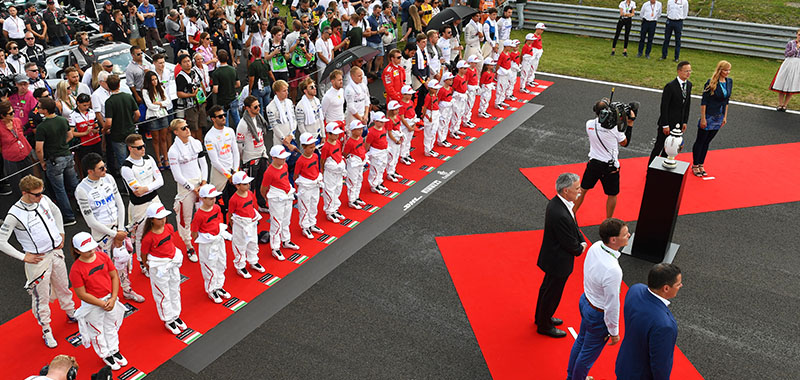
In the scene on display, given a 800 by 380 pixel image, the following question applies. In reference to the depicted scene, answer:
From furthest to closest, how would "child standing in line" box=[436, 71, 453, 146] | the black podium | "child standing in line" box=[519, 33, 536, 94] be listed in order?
"child standing in line" box=[519, 33, 536, 94] < "child standing in line" box=[436, 71, 453, 146] < the black podium

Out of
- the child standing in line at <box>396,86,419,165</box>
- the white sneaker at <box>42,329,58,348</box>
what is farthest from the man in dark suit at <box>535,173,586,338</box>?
the white sneaker at <box>42,329,58,348</box>

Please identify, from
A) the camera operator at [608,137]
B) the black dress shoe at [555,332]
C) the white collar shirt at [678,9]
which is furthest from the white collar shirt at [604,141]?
the white collar shirt at [678,9]

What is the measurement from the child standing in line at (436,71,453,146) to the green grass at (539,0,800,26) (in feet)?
46.4

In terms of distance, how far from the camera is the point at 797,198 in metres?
10.6

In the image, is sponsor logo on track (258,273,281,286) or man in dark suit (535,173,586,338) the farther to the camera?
sponsor logo on track (258,273,281,286)

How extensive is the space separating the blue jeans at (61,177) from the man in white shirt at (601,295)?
7.95 meters

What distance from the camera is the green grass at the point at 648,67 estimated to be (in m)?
16.4

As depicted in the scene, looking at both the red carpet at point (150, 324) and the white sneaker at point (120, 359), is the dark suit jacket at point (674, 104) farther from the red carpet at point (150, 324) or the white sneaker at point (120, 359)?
the white sneaker at point (120, 359)

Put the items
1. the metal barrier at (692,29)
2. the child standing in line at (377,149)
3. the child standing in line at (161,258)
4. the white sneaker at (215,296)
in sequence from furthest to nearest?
the metal barrier at (692,29), the child standing in line at (377,149), the white sneaker at (215,296), the child standing in line at (161,258)

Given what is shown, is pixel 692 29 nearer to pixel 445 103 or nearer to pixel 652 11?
pixel 652 11

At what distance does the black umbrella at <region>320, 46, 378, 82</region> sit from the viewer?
11992mm

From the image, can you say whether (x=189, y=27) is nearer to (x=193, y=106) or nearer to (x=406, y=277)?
(x=193, y=106)

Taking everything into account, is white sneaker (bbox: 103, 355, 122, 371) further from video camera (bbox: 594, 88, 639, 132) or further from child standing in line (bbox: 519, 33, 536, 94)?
child standing in line (bbox: 519, 33, 536, 94)

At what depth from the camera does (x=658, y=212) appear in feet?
28.0
